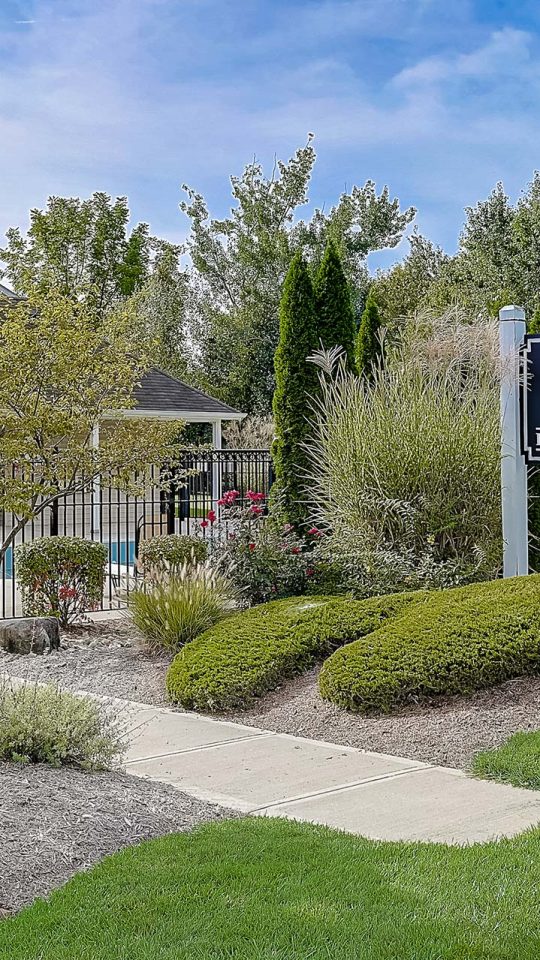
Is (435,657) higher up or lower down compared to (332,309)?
lower down

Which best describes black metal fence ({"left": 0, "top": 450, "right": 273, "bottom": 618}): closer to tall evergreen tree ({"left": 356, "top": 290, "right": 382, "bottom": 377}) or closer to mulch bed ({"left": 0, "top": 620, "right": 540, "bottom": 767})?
mulch bed ({"left": 0, "top": 620, "right": 540, "bottom": 767})

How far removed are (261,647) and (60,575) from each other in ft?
10.8

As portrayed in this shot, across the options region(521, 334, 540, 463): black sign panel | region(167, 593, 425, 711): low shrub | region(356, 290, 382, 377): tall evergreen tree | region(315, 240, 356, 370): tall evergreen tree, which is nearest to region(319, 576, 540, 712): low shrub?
region(167, 593, 425, 711): low shrub

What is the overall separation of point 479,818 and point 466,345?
21.8 ft

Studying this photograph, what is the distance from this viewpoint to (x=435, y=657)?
6.42 metres

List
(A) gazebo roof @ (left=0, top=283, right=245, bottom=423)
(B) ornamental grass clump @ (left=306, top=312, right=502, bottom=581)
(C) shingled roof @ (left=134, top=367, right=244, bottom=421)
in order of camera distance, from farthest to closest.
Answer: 1. (C) shingled roof @ (left=134, top=367, right=244, bottom=421)
2. (A) gazebo roof @ (left=0, top=283, right=245, bottom=423)
3. (B) ornamental grass clump @ (left=306, top=312, right=502, bottom=581)

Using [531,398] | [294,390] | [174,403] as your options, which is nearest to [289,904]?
[531,398]

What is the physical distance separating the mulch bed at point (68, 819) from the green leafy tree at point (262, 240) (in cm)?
2613

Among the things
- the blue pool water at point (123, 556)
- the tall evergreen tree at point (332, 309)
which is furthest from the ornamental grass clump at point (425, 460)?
the blue pool water at point (123, 556)

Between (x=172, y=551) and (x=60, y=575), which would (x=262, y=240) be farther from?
(x=60, y=575)

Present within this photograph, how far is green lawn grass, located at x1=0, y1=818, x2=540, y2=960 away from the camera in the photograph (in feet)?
9.49

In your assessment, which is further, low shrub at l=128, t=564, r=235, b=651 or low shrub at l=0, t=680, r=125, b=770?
low shrub at l=128, t=564, r=235, b=651

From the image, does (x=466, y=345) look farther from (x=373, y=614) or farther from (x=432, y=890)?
(x=432, y=890)

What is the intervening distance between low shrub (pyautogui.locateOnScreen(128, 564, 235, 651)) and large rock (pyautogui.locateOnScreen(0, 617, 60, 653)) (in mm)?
843
